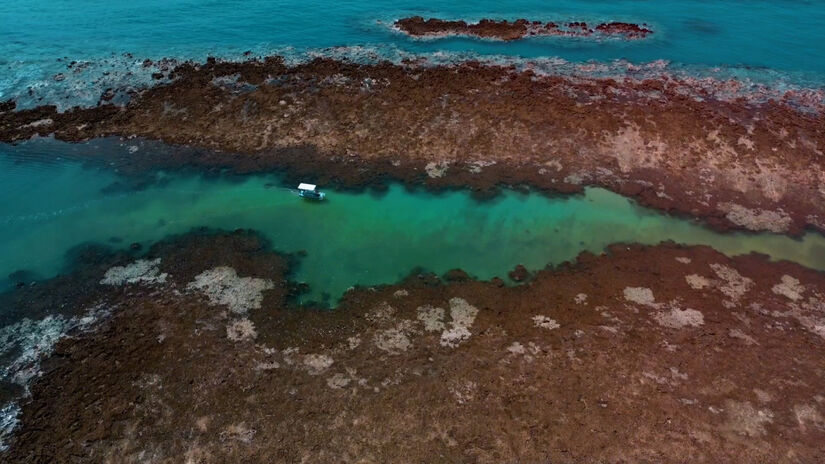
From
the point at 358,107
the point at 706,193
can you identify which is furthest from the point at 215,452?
the point at 706,193

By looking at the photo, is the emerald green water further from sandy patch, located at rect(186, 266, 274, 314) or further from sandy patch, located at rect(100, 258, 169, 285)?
sandy patch, located at rect(186, 266, 274, 314)

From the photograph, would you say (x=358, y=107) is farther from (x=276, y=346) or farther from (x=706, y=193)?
(x=706, y=193)

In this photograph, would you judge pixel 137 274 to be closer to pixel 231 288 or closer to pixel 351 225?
pixel 231 288

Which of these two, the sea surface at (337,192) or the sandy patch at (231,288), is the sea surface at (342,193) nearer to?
the sea surface at (337,192)

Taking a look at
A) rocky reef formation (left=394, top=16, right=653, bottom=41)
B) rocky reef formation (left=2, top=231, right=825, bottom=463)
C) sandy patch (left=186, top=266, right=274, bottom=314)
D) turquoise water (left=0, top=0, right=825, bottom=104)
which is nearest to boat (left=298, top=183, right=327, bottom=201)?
rocky reef formation (left=2, top=231, right=825, bottom=463)

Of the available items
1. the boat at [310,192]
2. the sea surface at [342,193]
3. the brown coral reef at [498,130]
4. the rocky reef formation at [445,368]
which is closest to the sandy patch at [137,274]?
the rocky reef formation at [445,368]
